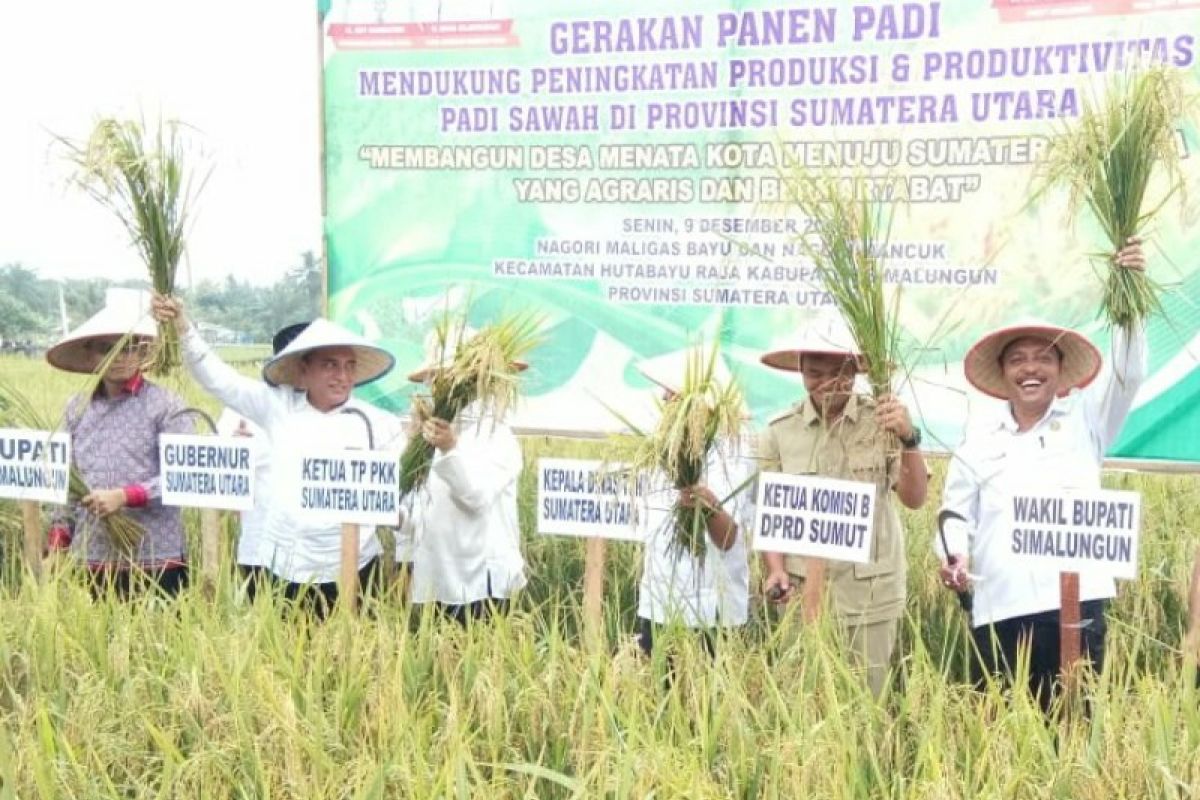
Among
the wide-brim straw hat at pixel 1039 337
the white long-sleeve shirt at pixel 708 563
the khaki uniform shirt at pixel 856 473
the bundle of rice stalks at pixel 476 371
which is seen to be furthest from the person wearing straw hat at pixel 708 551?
the wide-brim straw hat at pixel 1039 337

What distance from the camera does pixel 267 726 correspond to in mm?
2648

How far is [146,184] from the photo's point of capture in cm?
398

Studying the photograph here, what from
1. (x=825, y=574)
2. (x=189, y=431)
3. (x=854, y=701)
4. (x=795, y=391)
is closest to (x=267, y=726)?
(x=854, y=701)

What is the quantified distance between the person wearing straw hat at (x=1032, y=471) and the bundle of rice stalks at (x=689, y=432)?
63 centimetres

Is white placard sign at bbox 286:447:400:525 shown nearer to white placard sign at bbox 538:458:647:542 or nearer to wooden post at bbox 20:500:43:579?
white placard sign at bbox 538:458:647:542

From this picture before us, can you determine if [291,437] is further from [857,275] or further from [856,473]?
[857,275]

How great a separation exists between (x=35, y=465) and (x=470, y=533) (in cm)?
136

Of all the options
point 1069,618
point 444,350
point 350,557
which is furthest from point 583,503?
point 1069,618

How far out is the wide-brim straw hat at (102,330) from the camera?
14.7 ft

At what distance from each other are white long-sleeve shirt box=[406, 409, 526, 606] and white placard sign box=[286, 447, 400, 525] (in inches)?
9.7

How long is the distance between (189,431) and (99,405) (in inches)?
11.7

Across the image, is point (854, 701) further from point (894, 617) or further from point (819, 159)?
point (819, 159)

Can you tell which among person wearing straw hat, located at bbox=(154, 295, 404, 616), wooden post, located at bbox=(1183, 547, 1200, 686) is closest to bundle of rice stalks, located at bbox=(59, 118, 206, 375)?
person wearing straw hat, located at bbox=(154, 295, 404, 616)

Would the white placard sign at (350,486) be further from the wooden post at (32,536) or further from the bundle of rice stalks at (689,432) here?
the wooden post at (32,536)
